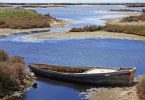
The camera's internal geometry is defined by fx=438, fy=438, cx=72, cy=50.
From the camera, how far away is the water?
126ft

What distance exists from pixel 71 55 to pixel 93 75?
17792mm

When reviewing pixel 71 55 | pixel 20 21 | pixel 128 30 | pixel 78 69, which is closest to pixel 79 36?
pixel 128 30

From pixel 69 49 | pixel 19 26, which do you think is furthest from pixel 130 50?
pixel 19 26

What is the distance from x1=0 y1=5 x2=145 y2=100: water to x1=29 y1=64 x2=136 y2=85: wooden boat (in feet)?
2.23

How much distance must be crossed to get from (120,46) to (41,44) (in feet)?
41.2

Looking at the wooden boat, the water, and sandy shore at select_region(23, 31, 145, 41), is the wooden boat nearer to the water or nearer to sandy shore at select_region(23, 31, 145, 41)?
the water

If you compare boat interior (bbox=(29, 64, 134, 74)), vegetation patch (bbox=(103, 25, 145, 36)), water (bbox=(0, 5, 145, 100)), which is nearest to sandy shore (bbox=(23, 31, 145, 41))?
vegetation patch (bbox=(103, 25, 145, 36))

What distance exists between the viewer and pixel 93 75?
4062 cm

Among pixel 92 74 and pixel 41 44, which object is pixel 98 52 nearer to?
pixel 41 44

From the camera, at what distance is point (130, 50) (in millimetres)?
63250

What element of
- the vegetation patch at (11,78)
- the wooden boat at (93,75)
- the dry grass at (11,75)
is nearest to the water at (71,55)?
the wooden boat at (93,75)

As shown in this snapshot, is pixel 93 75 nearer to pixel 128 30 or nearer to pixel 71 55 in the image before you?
pixel 71 55

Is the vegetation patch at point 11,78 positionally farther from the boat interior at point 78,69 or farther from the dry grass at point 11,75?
the boat interior at point 78,69

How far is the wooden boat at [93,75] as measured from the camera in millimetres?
40312
